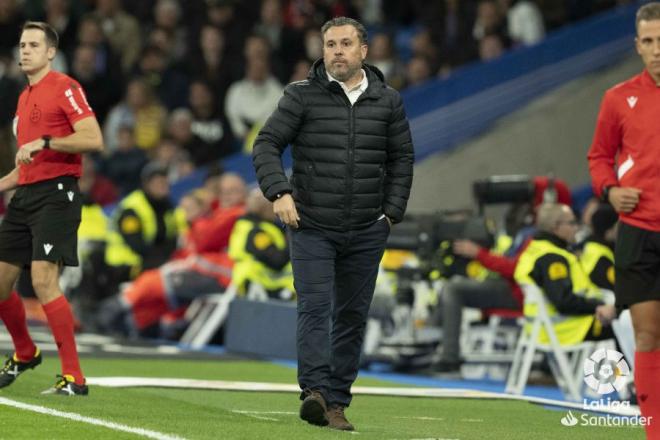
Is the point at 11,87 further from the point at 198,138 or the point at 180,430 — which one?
the point at 180,430

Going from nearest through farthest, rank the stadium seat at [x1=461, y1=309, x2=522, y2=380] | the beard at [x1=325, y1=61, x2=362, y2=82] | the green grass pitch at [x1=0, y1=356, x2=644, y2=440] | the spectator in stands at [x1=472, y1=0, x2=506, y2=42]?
1. the green grass pitch at [x1=0, y1=356, x2=644, y2=440]
2. the beard at [x1=325, y1=61, x2=362, y2=82]
3. the stadium seat at [x1=461, y1=309, x2=522, y2=380]
4. the spectator in stands at [x1=472, y1=0, x2=506, y2=42]

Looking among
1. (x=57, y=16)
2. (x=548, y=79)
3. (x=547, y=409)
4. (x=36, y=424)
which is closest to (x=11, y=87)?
(x=57, y=16)

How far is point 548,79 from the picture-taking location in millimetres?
17984

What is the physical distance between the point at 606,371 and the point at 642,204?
4.17m

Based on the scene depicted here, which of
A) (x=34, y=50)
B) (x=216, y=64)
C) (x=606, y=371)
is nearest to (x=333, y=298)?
(x=34, y=50)

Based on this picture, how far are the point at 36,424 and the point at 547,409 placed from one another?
3780 mm

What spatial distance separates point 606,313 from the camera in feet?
38.0

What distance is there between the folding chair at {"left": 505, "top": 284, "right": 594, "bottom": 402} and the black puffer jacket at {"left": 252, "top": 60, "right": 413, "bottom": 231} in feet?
12.1

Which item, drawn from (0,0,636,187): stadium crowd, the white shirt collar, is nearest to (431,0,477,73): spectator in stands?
(0,0,636,187): stadium crowd

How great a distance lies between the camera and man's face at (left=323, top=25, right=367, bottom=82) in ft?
28.8

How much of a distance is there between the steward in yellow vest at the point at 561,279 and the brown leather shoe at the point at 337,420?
3.65 metres

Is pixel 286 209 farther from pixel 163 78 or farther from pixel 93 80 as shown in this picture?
pixel 163 78

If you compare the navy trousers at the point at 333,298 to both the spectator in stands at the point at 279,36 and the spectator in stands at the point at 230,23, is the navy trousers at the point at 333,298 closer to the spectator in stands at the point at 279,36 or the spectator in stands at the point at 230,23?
the spectator in stands at the point at 279,36

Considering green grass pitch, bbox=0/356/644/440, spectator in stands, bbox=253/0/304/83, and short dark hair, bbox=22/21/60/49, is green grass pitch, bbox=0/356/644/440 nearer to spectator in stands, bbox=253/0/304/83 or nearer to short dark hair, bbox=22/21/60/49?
short dark hair, bbox=22/21/60/49
